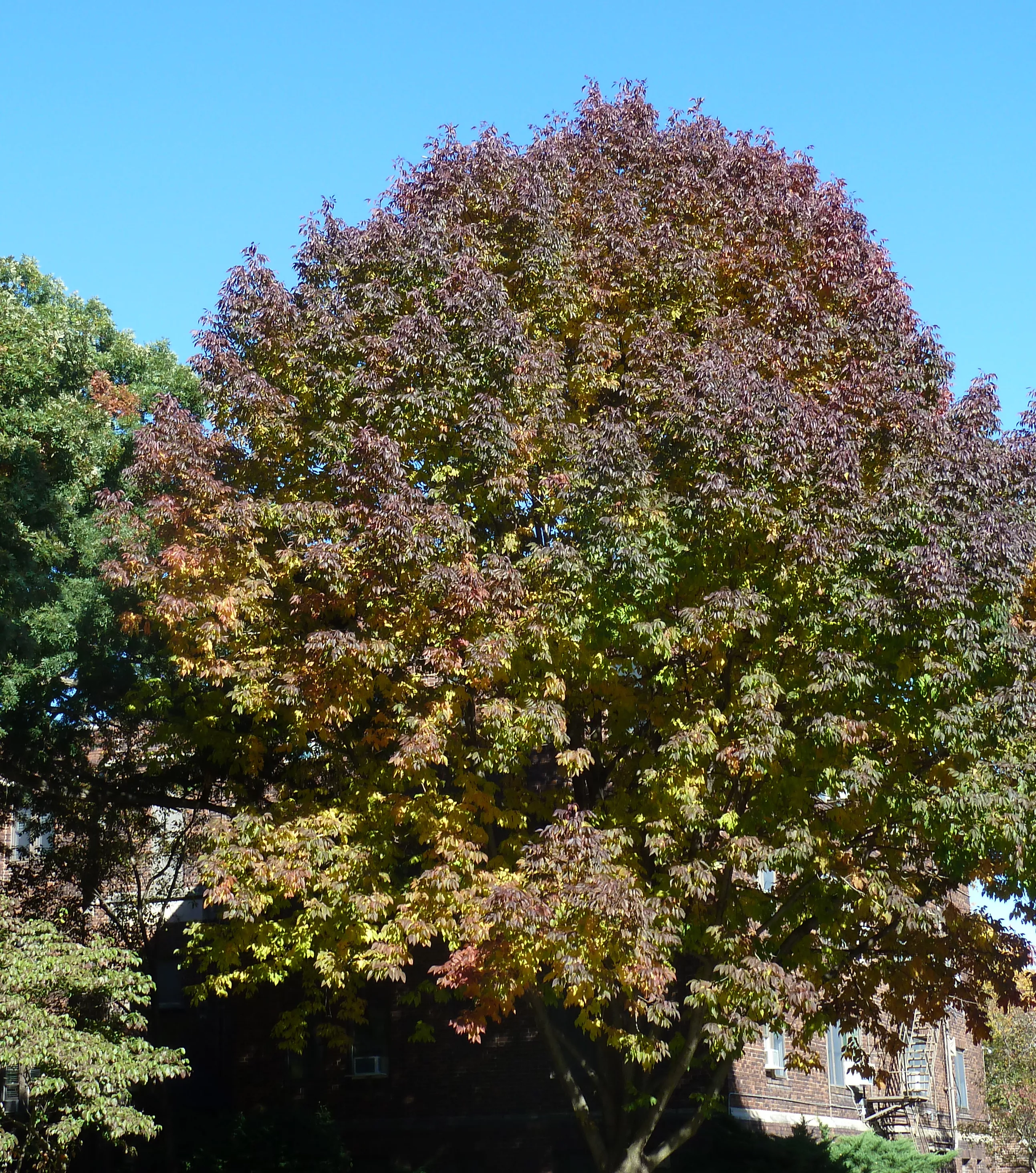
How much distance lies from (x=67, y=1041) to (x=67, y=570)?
24.4 feet

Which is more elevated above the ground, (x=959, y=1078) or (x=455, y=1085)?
(x=959, y=1078)

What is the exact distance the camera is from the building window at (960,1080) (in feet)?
100

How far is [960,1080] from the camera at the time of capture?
3089 centimetres

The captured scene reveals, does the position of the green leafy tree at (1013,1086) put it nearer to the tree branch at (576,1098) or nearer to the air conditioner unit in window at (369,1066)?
the air conditioner unit in window at (369,1066)

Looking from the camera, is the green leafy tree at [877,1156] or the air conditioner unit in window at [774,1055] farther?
the air conditioner unit in window at [774,1055]

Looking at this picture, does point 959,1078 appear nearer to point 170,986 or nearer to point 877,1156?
point 877,1156

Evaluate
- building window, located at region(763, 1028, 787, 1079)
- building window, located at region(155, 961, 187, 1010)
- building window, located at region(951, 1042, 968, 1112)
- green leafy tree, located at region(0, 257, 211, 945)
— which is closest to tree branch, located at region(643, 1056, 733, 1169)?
building window, located at region(763, 1028, 787, 1079)

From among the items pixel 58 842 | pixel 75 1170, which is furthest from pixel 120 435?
pixel 75 1170

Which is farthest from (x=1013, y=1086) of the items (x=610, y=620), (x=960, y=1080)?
(x=610, y=620)

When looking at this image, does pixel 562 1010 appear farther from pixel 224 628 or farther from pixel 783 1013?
pixel 224 628

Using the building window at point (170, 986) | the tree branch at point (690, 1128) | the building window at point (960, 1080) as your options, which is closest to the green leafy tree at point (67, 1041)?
the tree branch at point (690, 1128)

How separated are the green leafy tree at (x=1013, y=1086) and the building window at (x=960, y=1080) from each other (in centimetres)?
145

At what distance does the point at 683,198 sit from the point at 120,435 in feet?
32.2

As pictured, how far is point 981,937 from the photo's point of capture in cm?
1507
